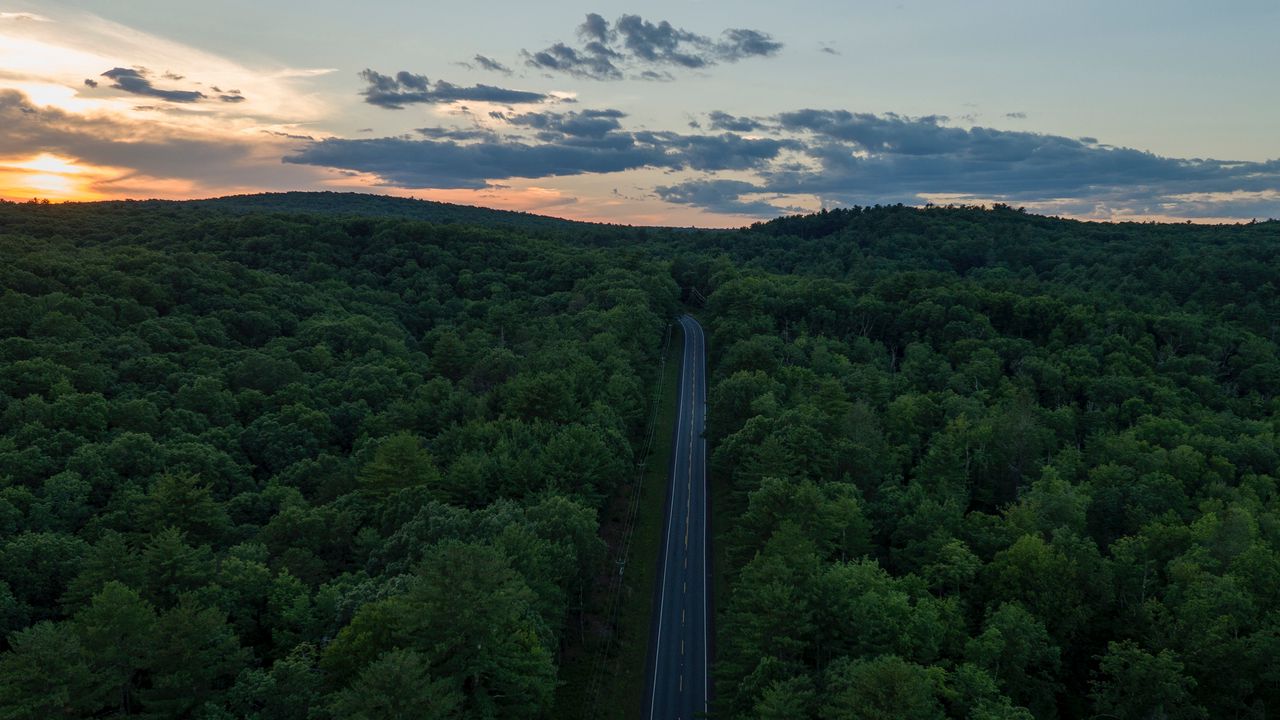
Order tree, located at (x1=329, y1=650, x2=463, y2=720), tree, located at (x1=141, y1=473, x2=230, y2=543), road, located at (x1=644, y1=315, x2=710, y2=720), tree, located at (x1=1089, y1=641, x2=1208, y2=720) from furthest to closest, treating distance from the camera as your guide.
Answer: tree, located at (x1=141, y1=473, x2=230, y2=543)
road, located at (x1=644, y1=315, x2=710, y2=720)
tree, located at (x1=1089, y1=641, x2=1208, y2=720)
tree, located at (x1=329, y1=650, x2=463, y2=720)

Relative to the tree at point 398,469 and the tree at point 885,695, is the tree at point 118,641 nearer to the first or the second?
the tree at point 398,469

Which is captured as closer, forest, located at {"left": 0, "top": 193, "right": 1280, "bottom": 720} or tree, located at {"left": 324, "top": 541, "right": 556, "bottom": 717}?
tree, located at {"left": 324, "top": 541, "right": 556, "bottom": 717}

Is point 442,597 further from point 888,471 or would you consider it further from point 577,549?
point 888,471

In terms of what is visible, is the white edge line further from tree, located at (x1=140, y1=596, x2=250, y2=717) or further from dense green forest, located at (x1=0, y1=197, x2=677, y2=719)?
tree, located at (x1=140, y1=596, x2=250, y2=717)

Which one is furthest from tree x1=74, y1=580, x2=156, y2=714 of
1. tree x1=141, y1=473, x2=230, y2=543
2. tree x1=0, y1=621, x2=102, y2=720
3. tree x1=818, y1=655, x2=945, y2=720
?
tree x1=818, y1=655, x2=945, y2=720

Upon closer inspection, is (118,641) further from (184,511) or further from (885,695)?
(885,695)

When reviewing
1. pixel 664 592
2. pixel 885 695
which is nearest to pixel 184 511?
pixel 664 592

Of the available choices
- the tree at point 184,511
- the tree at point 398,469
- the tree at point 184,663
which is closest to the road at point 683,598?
the tree at point 398,469
